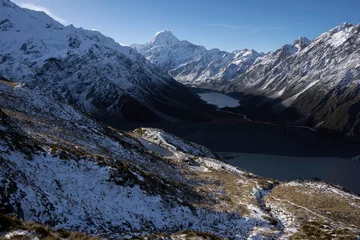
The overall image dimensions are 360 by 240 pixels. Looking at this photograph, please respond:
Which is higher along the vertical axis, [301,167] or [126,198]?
[301,167]

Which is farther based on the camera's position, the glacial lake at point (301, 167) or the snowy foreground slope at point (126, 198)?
the glacial lake at point (301, 167)

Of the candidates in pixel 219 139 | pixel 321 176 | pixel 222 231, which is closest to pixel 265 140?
pixel 219 139

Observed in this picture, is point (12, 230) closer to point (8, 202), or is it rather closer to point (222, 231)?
point (8, 202)

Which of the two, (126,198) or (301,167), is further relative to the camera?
(301,167)

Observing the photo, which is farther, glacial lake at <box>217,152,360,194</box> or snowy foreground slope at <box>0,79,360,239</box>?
glacial lake at <box>217,152,360,194</box>
